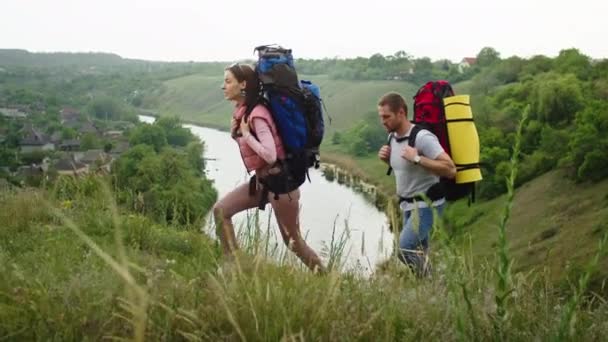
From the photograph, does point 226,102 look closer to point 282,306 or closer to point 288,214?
point 288,214

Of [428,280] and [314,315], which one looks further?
[428,280]

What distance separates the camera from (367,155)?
85000 millimetres

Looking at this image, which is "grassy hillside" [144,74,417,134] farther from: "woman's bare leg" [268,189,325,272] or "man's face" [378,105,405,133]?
"woman's bare leg" [268,189,325,272]

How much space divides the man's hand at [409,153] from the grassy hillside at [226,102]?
91.5 metres

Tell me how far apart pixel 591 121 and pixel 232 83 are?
157ft

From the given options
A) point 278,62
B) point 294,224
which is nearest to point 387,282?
point 294,224

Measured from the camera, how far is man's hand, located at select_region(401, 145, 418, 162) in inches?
181

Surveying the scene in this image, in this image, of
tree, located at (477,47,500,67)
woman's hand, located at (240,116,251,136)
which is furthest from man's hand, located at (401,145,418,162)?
tree, located at (477,47,500,67)

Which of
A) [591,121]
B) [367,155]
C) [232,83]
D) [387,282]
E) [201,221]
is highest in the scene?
[232,83]

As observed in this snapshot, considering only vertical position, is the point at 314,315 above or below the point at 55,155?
above

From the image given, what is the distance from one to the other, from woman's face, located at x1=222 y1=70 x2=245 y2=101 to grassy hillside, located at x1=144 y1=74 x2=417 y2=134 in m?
91.4

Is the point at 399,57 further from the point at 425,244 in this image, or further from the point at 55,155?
the point at 425,244

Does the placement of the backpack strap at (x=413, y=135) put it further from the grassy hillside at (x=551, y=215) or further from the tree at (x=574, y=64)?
the tree at (x=574, y=64)

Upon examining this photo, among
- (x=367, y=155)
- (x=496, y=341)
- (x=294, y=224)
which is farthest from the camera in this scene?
(x=367, y=155)
